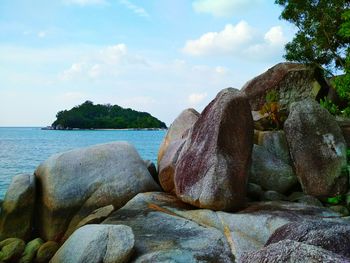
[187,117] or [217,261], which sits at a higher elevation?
[187,117]

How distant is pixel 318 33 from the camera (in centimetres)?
1625

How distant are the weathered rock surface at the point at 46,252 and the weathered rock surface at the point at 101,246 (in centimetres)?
175

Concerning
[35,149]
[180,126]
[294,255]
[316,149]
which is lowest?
[35,149]

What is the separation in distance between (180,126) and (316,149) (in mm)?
4657

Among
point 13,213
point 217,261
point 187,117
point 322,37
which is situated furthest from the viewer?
point 322,37

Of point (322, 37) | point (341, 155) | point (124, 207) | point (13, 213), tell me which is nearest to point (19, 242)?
point (13, 213)

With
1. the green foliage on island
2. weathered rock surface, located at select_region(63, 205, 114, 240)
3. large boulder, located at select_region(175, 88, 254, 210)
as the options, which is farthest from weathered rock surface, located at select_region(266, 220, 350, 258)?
the green foliage on island

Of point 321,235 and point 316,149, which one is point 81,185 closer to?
point 316,149

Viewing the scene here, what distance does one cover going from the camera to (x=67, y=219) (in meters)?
11.3

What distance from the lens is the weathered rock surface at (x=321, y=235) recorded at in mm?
4805

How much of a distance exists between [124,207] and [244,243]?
3.67 m

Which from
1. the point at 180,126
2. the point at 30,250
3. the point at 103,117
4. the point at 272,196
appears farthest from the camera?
the point at 103,117

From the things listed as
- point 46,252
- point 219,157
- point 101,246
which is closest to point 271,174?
point 219,157

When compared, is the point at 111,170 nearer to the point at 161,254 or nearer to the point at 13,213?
the point at 13,213
